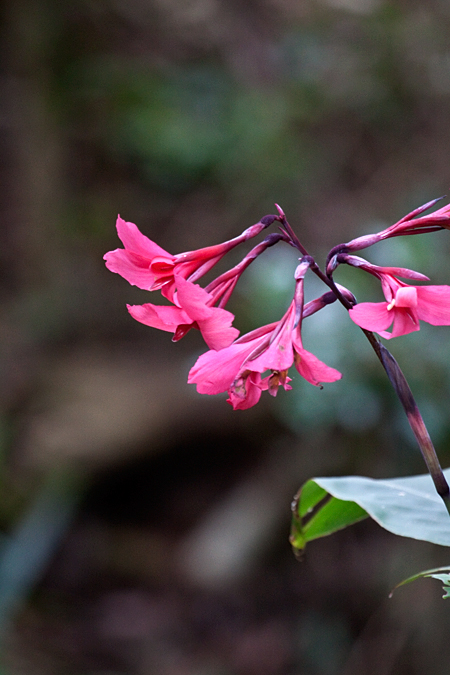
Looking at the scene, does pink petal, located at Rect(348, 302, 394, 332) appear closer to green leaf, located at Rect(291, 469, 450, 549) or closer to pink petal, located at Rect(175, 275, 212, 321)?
pink petal, located at Rect(175, 275, 212, 321)

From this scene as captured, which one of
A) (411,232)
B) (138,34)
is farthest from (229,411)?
(138,34)

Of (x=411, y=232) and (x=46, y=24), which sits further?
(x=46, y=24)

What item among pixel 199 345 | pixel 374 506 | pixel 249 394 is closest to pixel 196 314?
pixel 249 394

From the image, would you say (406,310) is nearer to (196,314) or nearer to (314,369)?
(314,369)

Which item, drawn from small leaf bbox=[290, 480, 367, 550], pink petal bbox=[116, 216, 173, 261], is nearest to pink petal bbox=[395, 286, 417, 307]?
pink petal bbox=[116, 216, 173, 261]

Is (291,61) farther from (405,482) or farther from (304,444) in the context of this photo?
(405,482)

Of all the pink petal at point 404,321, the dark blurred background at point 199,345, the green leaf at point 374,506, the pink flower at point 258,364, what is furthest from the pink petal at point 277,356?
the dark blurred background at point 199,345
